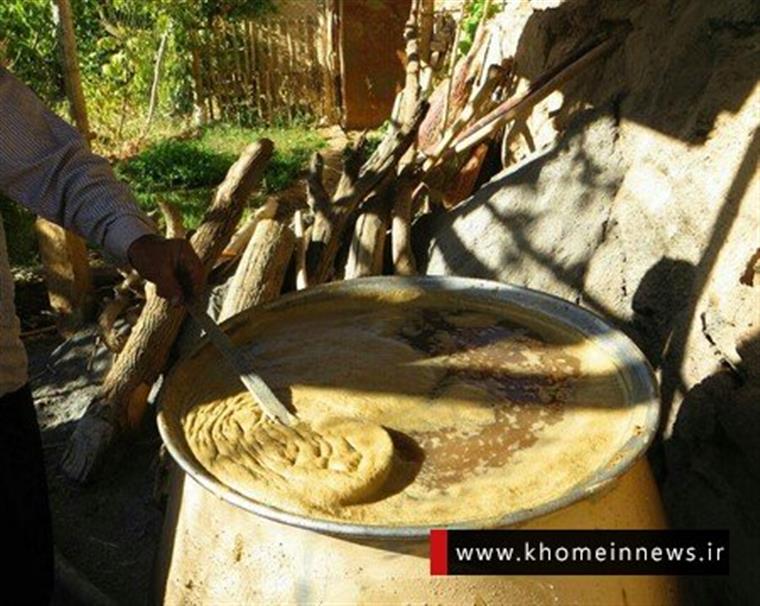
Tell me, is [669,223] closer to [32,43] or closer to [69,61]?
[69,61]

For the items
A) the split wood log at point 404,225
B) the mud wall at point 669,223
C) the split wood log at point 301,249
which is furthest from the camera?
the split wood log at point 404,225

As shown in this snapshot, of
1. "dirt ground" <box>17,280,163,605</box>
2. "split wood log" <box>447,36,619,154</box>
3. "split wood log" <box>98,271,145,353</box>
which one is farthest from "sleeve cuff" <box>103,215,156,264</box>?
"split wood log" <box>447,36,619,154</box>

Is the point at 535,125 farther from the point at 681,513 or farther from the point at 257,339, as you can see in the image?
the point at 257,339

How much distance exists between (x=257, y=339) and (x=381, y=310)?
13.3 inches

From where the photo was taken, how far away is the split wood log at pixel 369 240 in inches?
157

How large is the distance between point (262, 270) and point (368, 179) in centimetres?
81

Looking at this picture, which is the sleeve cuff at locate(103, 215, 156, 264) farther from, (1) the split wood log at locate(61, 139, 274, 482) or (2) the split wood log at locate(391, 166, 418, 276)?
(2) the split wood log at locate(391, 166, 418, 276)

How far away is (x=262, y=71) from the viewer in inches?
403

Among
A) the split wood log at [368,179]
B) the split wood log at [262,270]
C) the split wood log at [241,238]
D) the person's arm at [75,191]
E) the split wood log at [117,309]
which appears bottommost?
the split wood log at [117,309]

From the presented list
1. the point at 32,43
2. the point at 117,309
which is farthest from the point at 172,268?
the point at 32,43

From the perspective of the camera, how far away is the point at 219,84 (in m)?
10.2

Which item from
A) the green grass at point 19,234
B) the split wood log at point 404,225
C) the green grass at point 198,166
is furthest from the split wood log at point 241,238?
the green grass at point 198,166

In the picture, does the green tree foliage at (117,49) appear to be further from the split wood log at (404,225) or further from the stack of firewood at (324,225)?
the split wood log at (404,225)

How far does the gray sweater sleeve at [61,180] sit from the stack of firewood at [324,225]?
1.66 meters
